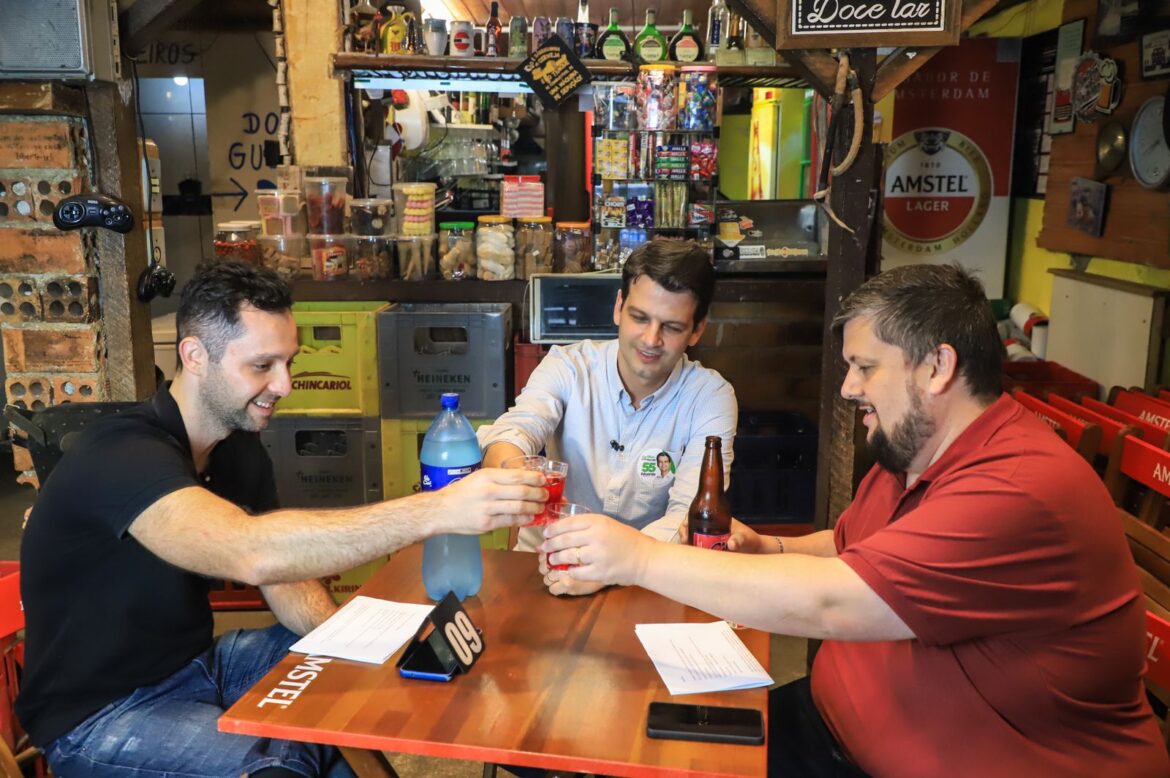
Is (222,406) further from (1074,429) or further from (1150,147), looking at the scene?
(1150,147)

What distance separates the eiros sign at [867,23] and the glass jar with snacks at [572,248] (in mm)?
1697

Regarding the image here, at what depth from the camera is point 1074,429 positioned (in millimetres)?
3445

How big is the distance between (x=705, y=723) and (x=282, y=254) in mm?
3621

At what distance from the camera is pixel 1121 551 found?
63.2 inches

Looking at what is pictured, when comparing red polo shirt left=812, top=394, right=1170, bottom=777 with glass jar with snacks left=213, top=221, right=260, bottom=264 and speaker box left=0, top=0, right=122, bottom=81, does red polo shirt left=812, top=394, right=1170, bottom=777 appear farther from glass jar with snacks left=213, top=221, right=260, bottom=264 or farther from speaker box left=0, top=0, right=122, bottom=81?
glass jar with snacks left=213, top=221, right=260, bottom=264

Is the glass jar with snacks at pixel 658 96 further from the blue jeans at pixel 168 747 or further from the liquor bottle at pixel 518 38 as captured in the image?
the blue jeans at pixel 168 747

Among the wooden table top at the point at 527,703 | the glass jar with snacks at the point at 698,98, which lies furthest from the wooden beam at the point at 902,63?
the wooden table top at the point at 527,703

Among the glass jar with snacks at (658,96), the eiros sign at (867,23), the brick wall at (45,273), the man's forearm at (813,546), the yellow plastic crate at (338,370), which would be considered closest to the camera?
the man's forearm at (813,546)

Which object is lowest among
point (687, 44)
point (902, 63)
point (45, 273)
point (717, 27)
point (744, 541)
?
point (744, 541)

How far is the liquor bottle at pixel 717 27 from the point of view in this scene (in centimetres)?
475

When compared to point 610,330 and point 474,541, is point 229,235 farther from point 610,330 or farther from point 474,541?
point 474,541

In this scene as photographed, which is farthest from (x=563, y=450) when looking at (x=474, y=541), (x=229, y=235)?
(x=229, y=235)

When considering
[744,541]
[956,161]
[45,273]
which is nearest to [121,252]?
[45,273]

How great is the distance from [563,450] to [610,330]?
1745 millimetres
